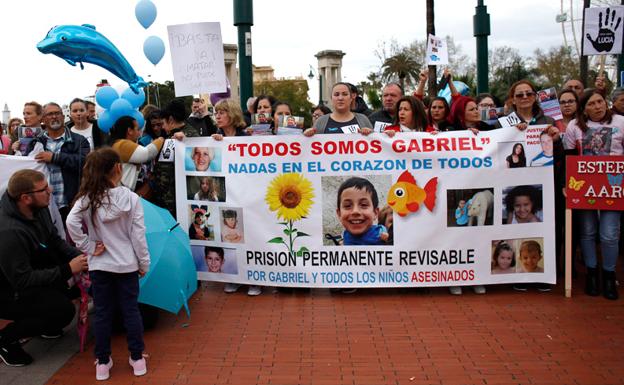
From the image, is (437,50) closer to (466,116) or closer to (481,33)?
(466,116)

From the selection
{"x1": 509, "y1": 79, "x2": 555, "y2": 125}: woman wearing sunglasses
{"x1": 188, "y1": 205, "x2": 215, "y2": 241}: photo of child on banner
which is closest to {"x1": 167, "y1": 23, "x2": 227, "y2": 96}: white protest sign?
{"x1": 188, "y1": 205, "x2": 215, "y2": 241}: photo of child on banner

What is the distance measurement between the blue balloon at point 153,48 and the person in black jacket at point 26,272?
5.98 metres

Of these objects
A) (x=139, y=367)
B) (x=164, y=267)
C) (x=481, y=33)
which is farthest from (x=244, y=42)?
(x=481, y=33)

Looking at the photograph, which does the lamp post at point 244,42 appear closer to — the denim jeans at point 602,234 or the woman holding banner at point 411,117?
the woman holding banner at point 411,117

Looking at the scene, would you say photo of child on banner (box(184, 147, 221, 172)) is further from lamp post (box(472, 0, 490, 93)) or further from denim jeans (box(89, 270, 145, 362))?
lamp post (box(472, 0, 490, 93))

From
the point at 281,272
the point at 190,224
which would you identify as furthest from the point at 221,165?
the point at 281,272

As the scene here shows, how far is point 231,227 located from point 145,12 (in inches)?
227

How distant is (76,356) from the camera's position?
15.5 ft

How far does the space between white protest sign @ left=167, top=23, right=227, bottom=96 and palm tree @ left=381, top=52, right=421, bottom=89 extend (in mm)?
29622

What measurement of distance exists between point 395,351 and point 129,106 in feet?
11.1

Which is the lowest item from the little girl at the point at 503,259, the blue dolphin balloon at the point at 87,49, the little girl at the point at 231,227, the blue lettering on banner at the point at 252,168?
the little girl at the point at 503,259

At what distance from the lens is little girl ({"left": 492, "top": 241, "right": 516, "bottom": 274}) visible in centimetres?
591

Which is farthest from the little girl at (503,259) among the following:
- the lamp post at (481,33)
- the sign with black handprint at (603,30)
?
the lamp post at (481,33)

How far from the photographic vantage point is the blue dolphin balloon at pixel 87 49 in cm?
756
